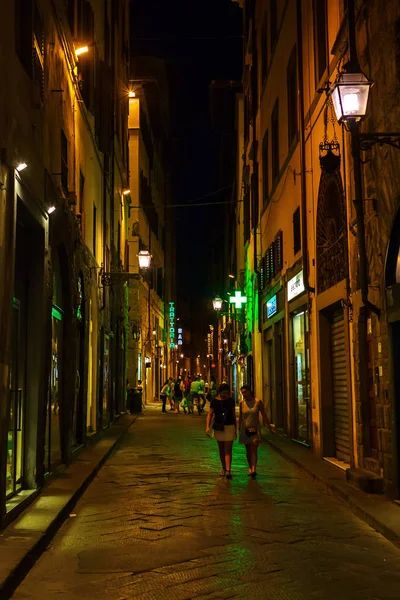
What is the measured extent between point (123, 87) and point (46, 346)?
23.2 metres

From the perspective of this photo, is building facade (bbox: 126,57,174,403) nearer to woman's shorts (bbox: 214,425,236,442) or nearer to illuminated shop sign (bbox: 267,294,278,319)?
illuminated shop sign (bbox: 267,294,278,319)

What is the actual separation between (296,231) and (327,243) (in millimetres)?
3709

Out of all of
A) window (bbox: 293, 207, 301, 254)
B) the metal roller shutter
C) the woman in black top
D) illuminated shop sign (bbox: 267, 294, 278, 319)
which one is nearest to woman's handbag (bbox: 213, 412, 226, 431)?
the woman in black top

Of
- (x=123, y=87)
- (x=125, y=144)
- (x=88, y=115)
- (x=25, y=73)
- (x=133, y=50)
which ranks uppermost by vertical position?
(x=133, y=50)

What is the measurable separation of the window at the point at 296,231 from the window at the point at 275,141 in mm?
3825

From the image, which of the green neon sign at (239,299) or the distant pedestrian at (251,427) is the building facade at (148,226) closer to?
the green neon sign at (239,299)

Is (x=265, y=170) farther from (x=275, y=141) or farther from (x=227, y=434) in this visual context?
(x=227, y=434)

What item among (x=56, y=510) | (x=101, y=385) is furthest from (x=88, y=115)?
(x=56, y=510)

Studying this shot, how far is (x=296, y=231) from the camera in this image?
18.4 m

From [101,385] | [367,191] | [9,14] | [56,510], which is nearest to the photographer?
[9,14]

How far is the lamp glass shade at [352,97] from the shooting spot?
31.6 feet

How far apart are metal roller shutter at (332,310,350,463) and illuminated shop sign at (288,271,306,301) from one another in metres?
2.24

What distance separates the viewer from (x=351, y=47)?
36.4 feet

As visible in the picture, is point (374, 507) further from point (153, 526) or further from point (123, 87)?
point (123, 87)
